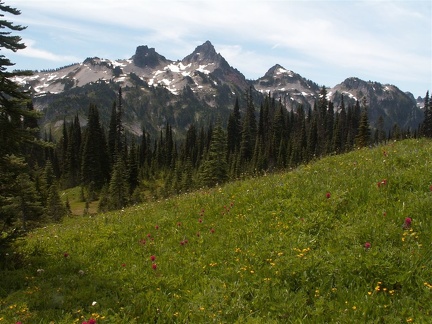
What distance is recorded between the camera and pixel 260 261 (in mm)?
7855

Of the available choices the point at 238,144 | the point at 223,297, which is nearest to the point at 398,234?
the point at 223,297

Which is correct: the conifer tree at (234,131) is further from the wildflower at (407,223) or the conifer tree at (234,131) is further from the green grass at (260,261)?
the wildflower at (407,223)

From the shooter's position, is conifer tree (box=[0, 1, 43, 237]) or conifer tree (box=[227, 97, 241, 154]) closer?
conifer tree (box=[0, 1, 43, 237])

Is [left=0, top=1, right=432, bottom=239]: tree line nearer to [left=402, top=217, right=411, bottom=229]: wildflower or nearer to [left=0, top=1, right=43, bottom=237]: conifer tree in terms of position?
[left=0, top=1, right=43, bottom=237]: conifer tree

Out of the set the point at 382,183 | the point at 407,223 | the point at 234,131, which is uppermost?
the point at 382,183

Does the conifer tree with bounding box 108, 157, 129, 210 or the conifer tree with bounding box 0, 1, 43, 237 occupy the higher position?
the conifer tree with bounding box 0, 1, 43, 237

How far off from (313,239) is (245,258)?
1674 mm

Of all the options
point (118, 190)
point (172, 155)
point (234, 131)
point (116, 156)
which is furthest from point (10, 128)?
point (234, 131)

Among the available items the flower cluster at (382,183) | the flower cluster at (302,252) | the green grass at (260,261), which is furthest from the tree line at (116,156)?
the flower cluster at (302,252)

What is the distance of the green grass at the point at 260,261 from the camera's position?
632 centimetres

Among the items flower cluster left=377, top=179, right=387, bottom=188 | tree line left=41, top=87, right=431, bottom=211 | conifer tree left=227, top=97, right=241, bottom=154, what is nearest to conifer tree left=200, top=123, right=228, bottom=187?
tree line left=41, top=87, right=431, bottom=211

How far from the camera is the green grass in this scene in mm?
6320

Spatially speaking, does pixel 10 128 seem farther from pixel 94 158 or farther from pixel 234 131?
pixel 234 131

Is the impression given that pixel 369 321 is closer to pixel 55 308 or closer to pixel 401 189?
pixel 401 189
